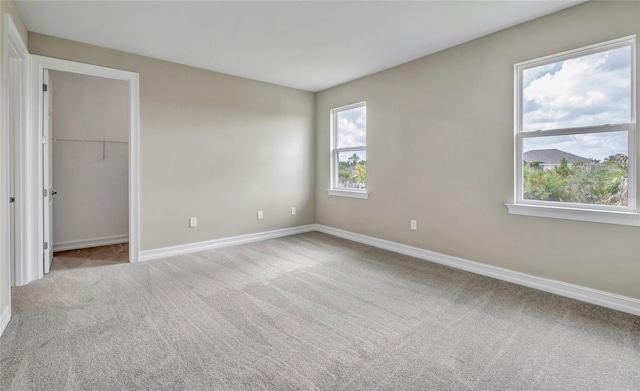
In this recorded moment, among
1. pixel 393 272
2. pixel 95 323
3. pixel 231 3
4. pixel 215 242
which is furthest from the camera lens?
pixel 215 242

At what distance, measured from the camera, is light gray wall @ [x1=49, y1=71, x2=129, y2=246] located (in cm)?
435

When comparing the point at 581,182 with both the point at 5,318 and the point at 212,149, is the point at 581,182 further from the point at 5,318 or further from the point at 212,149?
the point at 5,318

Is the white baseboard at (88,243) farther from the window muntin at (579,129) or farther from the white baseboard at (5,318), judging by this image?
the window muntin at (579,129)

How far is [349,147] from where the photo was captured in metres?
4.95

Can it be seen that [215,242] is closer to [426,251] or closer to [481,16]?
[426,251]

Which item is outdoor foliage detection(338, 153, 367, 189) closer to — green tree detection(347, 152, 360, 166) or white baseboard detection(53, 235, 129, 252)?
green tree detection(347, 152, 360, 166)

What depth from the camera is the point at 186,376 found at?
1700mm

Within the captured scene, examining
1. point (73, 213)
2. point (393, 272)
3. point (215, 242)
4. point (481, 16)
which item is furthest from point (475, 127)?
point (73, 213)

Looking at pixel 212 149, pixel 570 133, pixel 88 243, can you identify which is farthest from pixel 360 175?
pixel 88 243

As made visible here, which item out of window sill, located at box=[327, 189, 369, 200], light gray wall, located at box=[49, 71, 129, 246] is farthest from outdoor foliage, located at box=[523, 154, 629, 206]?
light gray wall, located at box=[49, 71, 129, 246]

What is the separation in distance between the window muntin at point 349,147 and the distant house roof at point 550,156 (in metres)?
2.16

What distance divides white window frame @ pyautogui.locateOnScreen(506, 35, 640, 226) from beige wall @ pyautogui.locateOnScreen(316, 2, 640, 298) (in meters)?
0.06

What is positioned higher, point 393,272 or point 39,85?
point 39,85

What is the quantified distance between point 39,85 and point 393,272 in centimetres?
418
